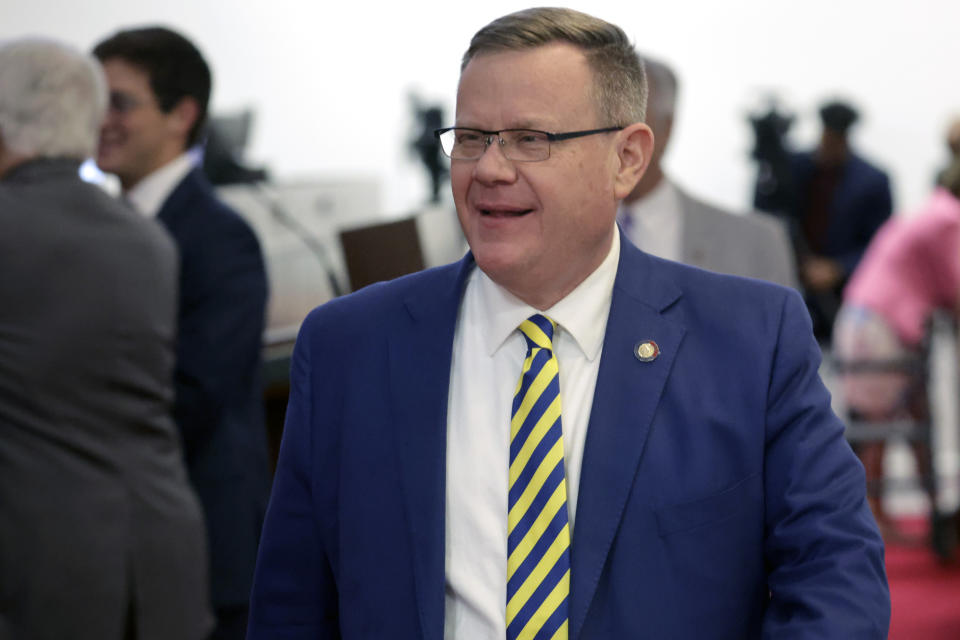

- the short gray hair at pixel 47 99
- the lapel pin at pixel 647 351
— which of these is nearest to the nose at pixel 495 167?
the lapel pin at pixel 647 351

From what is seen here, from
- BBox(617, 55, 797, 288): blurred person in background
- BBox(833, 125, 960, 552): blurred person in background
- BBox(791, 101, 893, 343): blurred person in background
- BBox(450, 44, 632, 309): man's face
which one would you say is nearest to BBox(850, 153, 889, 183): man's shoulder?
BBox(791, 101, 893, 343): blurred person in background

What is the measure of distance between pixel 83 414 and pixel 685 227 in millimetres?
1281

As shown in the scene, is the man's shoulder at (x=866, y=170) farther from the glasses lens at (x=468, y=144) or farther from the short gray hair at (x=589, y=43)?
the glasses lens at (x=468, y=144)

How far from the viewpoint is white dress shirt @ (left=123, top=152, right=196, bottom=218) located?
2.56 metres

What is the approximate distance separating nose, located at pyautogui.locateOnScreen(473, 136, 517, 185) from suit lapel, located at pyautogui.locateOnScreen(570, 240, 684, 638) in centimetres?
19

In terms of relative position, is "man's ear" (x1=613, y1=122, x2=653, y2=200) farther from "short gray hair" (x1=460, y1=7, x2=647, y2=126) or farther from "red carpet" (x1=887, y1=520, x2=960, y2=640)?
"red carpet" (x1=887, y1=520, x2=960, y2=640)

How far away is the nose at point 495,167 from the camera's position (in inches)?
57.1

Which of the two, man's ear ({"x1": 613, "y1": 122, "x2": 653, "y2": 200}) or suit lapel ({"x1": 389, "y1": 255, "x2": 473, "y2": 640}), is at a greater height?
man's ear ({"x1": 613, "y1": 122, "x2": 653, "y2": 200})

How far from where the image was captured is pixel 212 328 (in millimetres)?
2434

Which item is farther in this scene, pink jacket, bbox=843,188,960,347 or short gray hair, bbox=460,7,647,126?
pink jacket, bbox=843,188,960,347

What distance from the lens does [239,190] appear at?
12.8 ft

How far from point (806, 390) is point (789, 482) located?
0.37 ft

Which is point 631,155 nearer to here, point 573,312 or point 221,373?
point 573,312

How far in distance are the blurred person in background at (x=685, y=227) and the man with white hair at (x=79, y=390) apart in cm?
101
